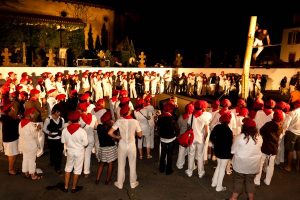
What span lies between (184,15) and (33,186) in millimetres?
33317

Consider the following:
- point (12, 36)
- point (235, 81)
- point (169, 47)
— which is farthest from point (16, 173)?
point (169, 47)

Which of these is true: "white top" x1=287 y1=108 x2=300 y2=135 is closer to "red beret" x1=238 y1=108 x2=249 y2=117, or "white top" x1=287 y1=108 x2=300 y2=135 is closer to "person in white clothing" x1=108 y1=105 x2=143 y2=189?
"red beret" x1=238 y1=108 x2=249 y2=117

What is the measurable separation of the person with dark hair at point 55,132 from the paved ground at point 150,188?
16.7 inches

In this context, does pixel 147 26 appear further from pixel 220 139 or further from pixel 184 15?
pixel 220 139

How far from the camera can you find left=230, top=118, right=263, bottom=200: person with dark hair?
5977 millimetres

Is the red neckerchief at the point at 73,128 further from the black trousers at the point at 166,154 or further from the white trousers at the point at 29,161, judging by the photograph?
the black trousers at the point at 166,154

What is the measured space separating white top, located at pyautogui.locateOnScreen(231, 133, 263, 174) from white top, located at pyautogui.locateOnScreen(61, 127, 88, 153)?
11.1ft

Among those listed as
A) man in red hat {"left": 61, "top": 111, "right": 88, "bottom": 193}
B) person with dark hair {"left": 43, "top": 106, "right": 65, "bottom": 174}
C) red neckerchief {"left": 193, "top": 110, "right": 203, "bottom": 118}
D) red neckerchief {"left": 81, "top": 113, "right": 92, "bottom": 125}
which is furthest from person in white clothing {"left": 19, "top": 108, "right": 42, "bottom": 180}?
red neckerchief {"left": 193, "top": 110, "right": 203, "bottom": 118}

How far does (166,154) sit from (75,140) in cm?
265

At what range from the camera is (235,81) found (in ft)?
71.2

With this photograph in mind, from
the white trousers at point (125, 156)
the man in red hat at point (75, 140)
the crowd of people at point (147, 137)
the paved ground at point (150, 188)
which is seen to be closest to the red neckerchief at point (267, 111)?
the crowd of people at point (147, 137)

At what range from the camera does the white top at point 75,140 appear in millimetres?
6492

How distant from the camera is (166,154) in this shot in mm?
7957

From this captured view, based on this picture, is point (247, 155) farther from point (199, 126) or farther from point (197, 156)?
point (197, 156)
